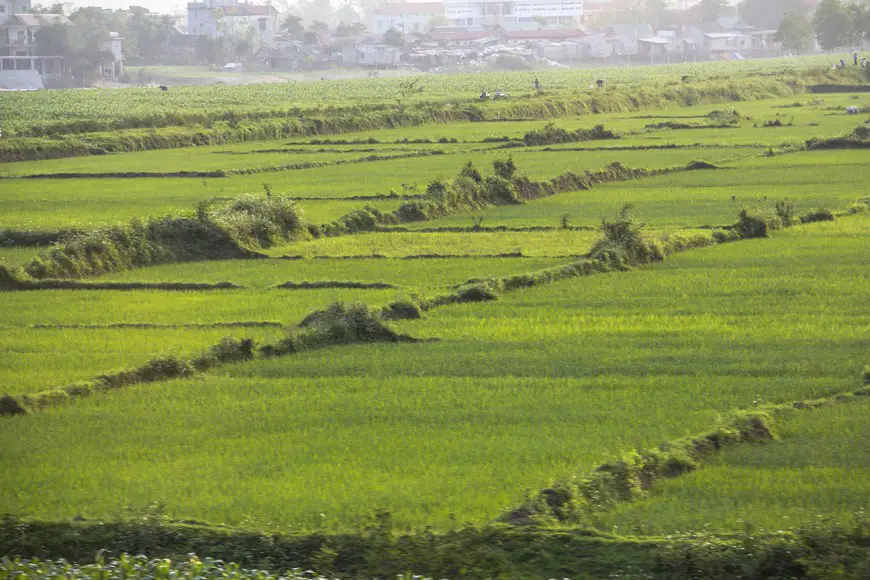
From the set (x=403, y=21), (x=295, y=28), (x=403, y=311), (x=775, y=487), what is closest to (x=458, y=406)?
(x=775, y=487)

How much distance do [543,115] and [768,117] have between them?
338 inches

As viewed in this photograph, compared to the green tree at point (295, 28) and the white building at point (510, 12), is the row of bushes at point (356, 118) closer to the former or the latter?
the green tree at point (295, 28)

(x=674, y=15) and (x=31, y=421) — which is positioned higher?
(x=674, y=15)

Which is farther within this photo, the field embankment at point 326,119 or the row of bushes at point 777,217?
the field embankment at point 326,119

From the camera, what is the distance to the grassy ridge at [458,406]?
26.7 ft

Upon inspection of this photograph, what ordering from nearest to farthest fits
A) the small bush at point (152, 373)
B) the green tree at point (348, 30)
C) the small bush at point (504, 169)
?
the small bush at point (152, 373) → the small bush at point (504, 169) → the green tree at point (348, 30)

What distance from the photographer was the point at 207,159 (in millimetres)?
31609

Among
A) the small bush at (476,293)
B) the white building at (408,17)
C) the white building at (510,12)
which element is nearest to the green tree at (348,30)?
the white building at (510,12)

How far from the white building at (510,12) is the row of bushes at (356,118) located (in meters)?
88.0

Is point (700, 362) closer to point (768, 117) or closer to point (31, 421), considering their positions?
point (31, 421)

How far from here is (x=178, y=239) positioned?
18.1 meters

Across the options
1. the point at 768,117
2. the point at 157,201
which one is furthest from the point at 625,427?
the point at 768,117

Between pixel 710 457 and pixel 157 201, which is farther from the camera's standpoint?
pixel 157 201

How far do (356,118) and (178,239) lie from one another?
23879mm
